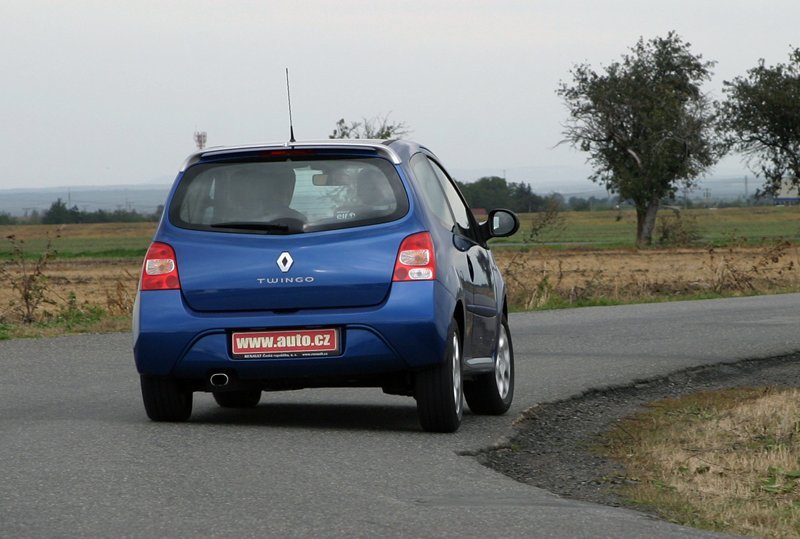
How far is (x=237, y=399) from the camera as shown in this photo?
36.5ft

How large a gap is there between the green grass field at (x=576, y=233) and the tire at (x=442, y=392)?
212 feet

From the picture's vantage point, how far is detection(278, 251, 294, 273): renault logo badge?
912 centimetres

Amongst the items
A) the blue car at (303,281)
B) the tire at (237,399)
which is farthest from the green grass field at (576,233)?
the blue car at (303,281)

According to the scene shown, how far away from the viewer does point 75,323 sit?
20.4 m

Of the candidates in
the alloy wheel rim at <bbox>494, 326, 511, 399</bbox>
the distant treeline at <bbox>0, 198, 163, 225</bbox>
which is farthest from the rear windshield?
the distant treeline at <bbox>0, 198, 163, 225</bbox>

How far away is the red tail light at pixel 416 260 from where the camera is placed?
29.9 ft

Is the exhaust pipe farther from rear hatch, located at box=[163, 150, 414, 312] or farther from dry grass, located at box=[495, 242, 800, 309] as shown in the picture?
dry grass, located at box=[495, 242, 800, 309]

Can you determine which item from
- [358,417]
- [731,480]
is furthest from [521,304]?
[731,480]

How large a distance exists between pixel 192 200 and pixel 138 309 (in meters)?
0.72

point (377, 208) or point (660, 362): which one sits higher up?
point (377, 208)

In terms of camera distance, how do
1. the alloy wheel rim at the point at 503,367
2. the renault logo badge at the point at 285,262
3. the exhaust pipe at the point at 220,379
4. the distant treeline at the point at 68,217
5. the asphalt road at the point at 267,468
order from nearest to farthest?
the asphalt road at the point at 267,468 < the renault logo badge at the point at 285,262 < the exhaust pipe at the point at 220,379 < the alloy wheel rim at the point at 503,367 < the distant treeline at the point at 68,217

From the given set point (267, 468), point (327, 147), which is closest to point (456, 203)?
point (327, 147)

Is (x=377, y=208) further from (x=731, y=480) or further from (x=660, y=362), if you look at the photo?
(x=660, y=362)

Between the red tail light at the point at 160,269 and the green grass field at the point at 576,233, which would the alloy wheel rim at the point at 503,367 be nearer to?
the red tail light at the point at 160,269
